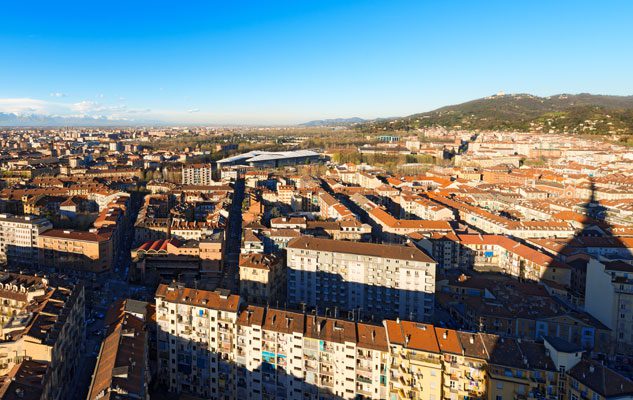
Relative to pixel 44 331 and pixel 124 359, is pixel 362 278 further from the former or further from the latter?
pixel 44 331

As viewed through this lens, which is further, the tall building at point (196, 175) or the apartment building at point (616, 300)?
the tall building at point (196, 175)

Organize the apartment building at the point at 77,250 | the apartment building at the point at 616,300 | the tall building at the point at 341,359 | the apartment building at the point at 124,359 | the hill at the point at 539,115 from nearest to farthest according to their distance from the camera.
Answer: the apartment building at the point at 124,359 → the tall building at the point at 341,359 → the apartment building at the point at 616,300 → the apartment building at the point at 77,250 → the hill at the point at 539,115

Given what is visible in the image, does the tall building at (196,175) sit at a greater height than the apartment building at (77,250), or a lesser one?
greater

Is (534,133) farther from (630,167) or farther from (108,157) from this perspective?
(108,157)

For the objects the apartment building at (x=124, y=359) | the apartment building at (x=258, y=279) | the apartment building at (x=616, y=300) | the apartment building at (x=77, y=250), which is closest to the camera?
the apartment building at (x=124, y=359)

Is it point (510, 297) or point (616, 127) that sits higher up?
point (616, 127)

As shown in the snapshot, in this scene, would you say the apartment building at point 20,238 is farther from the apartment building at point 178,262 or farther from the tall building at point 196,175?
the tall building at point 196,175

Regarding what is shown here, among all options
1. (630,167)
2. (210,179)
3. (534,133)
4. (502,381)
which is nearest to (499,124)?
(534,133)

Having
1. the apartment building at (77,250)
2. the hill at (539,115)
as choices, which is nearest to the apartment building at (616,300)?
the apartment building at (77,250)
